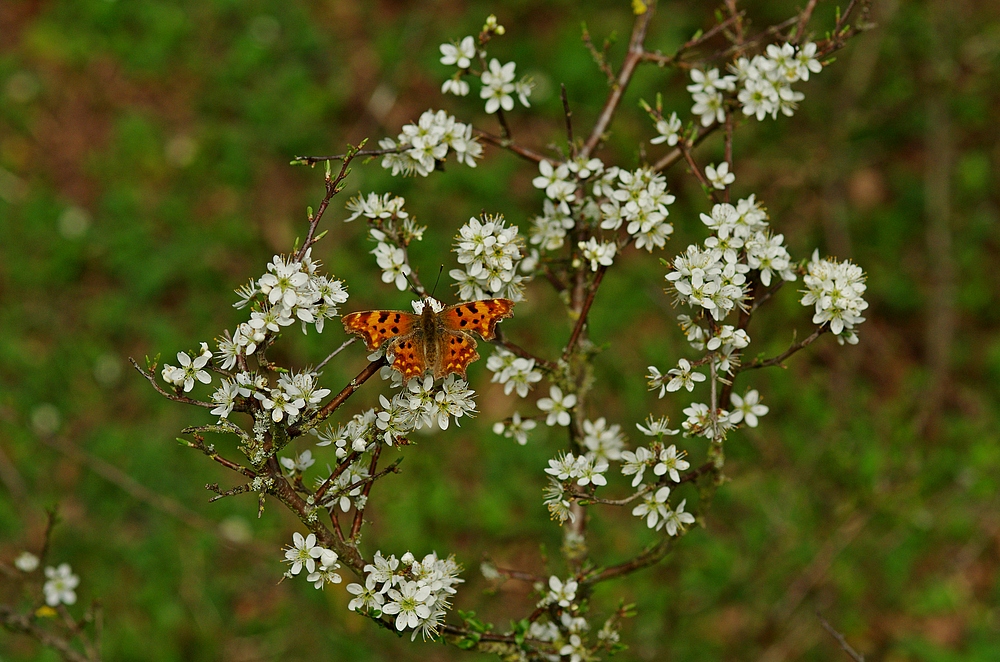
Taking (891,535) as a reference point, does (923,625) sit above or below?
below

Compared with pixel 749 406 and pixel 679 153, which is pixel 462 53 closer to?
pixel 679 153

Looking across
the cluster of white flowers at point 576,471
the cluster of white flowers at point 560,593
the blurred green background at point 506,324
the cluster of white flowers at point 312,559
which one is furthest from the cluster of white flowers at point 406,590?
the blurred green background at point 506,324

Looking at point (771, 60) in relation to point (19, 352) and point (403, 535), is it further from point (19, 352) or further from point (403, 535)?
point (19, 352)

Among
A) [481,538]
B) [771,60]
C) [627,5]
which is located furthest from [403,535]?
[627,5]

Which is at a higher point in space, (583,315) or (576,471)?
(583,315)

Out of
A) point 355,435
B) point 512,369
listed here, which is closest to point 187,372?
point 355,435

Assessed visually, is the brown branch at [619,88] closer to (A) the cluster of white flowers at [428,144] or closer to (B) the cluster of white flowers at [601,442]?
(A) the cluster of white flowers at [428,144]
